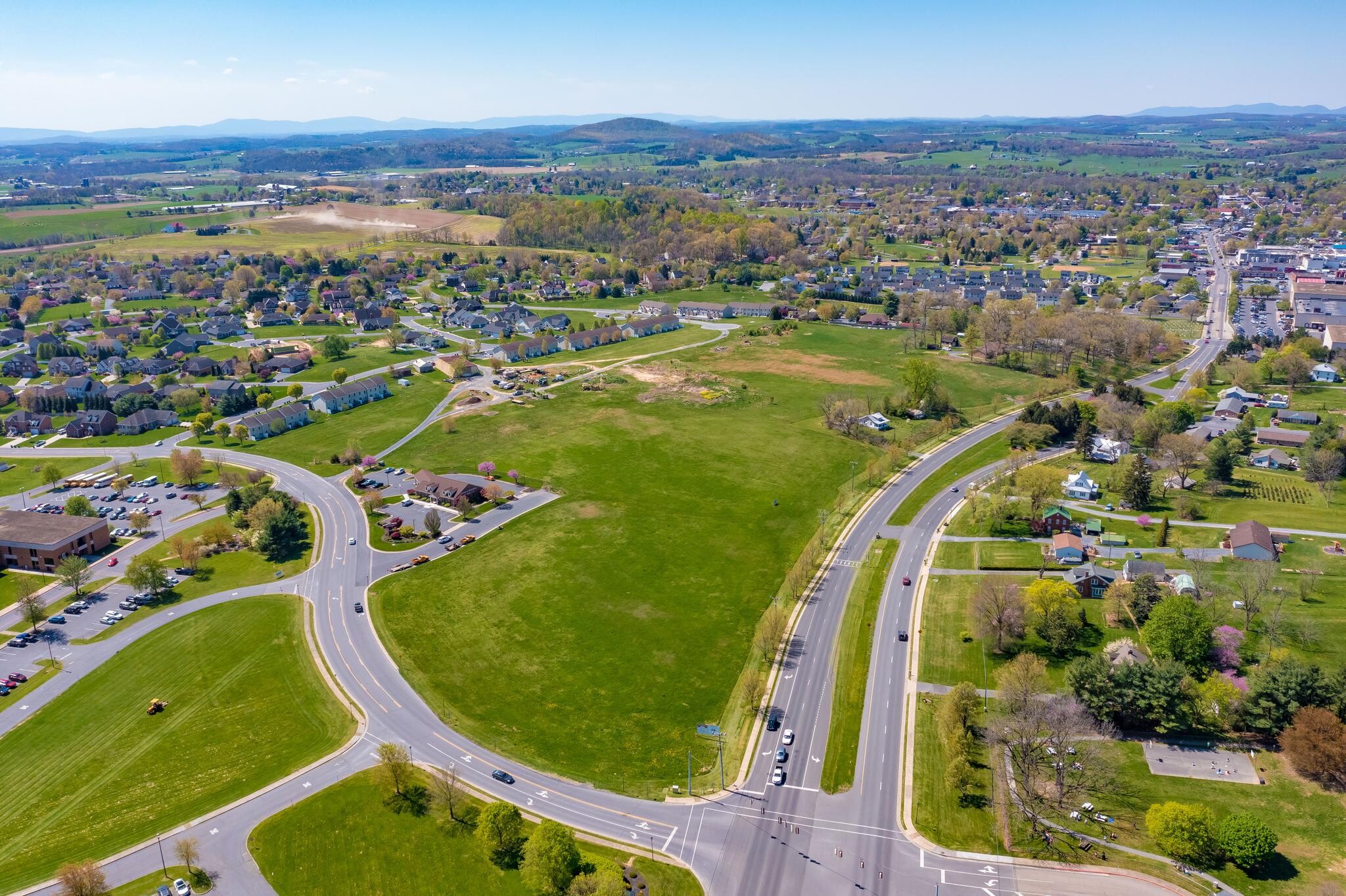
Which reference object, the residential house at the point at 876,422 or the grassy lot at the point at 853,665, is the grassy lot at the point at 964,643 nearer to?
the grassy lot at the point at 853,665

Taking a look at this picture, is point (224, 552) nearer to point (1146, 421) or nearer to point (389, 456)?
point (389, 456)

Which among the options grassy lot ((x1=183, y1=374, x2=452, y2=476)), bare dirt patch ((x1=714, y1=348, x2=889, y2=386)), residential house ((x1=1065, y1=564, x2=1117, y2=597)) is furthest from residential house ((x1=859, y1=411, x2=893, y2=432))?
grassy lot ((x1=183, y1=374, x2=452, y2=476))

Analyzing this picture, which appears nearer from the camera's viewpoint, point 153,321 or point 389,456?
point 389,456

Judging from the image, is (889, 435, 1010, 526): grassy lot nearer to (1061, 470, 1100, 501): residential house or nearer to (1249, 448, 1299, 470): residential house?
(1061, 470, 1100, 501): residential house

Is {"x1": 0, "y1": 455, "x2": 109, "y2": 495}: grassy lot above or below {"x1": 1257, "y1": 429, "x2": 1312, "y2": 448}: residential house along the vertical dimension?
below

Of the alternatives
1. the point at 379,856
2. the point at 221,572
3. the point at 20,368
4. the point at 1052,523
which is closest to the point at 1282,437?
the point at 1052,523

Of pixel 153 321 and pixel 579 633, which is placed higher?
pixel 153 321

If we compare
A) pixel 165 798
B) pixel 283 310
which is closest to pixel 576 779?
pixel 165 798
